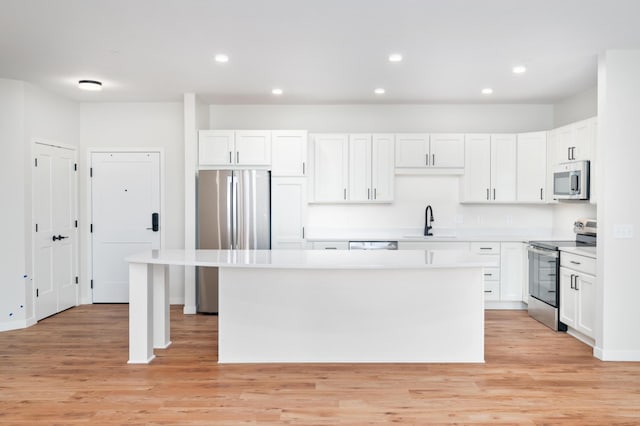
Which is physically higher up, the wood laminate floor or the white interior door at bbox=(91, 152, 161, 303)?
the white interior door at bbox=(91, 152, 161, 303)

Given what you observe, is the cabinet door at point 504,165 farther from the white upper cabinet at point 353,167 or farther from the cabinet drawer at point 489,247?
the white upper cabinet at point 353,167

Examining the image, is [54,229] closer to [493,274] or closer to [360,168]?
[360,168]

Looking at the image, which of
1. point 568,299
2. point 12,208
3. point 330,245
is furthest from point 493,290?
point 12,208

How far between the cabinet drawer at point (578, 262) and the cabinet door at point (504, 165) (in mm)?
1350

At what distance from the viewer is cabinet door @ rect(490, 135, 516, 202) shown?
6004 millimetres

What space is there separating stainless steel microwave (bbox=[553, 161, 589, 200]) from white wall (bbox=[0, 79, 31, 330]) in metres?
5.92

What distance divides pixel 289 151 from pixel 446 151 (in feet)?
6.52

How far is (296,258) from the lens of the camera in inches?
154

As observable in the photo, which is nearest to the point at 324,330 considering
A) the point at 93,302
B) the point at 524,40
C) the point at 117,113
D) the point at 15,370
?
the point at 15,370

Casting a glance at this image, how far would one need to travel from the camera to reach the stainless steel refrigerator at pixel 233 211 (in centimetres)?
569

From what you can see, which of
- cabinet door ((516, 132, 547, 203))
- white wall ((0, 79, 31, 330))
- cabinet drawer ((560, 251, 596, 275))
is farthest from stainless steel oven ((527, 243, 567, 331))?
white wall ((0, 79, 31, 330))

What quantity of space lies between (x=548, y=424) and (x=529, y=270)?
3.05 meters

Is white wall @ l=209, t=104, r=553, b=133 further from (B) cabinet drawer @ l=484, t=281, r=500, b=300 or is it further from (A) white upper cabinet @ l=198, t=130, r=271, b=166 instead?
(B) cabinet drawer @ l=484, t=281, r=500, b=300

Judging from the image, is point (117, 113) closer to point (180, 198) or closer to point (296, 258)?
point (180, 198)
